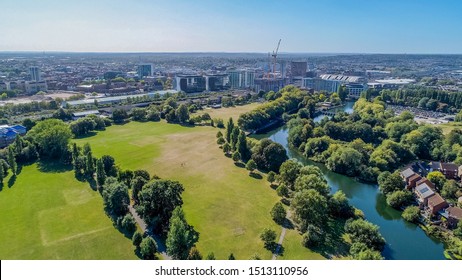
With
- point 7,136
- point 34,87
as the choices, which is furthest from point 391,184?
point 34,87

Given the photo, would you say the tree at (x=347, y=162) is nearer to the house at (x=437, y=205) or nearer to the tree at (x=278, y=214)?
the house at (x=437, y=205)

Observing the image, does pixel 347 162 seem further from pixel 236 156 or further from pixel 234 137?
pixel 234 137

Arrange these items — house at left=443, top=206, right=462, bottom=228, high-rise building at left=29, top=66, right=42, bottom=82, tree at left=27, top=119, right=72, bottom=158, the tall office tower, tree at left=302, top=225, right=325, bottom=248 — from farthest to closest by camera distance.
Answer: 1. the tall office tower
2. high-rise building at left=29, top=66, right=42, bottom=82
3. tree at left=27, top=119, right=72, bottom=158
4. house at left=443, top=206, right=462, bottom=228
5. tree at left=302, top=225, right=325, bottom=248

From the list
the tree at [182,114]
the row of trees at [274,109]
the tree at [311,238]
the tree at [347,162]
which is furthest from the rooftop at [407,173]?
the tree at [182,114]

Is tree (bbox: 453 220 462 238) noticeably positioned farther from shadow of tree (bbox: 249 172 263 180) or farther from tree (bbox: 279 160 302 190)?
shadow of tree (bbox: 249 172 263 180)

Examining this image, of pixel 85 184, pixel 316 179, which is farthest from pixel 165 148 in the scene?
pixel 316 179

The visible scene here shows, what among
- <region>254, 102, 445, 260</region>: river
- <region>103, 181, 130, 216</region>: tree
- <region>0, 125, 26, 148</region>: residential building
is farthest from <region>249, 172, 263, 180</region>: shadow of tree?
<region>0, 125, 26, 148</region>: residential building
